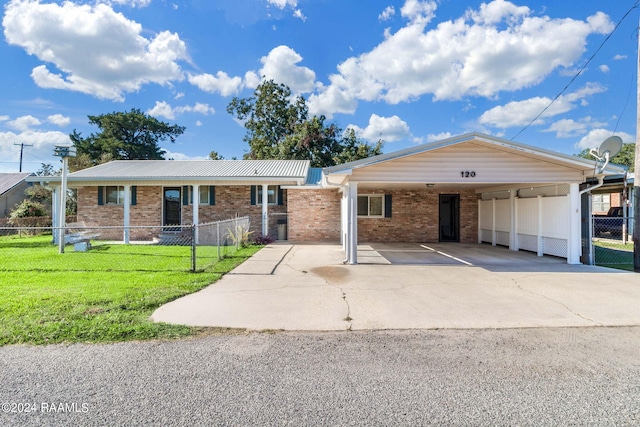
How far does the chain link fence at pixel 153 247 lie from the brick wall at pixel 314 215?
2103 millimetres

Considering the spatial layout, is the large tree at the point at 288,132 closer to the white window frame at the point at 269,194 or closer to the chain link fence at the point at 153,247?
the white window frame at the point at 269,194

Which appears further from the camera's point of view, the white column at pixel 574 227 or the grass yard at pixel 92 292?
the white column at pixel 574 227

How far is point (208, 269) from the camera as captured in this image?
805cm

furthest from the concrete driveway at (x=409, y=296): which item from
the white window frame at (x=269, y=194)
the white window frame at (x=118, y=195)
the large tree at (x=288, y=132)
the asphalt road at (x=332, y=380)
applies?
the large tree at (x=288, y=132)

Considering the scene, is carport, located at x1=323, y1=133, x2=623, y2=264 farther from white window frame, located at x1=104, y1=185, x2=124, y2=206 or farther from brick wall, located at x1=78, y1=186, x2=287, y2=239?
white window frame, located at x1=104, y1=185, x2=124, y2=206

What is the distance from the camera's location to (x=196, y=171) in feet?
53.2

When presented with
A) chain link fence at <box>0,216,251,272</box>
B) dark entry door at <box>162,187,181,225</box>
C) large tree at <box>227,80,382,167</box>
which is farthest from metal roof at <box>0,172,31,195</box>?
large tree at <box>227,80,382,167</box>

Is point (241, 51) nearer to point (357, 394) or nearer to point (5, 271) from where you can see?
point (5, 271)

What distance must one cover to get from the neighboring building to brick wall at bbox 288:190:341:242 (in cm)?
2309

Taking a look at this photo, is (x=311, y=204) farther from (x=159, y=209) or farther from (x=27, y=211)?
(x=27, y=211)

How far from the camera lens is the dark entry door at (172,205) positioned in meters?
15.9

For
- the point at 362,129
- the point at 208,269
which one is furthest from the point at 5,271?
the point at 362,129

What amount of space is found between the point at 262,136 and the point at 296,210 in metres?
18.2

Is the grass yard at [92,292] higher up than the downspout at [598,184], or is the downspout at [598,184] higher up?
the downspout at [598,184]
